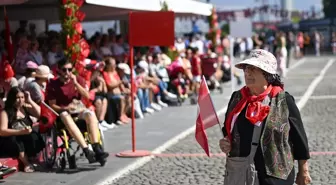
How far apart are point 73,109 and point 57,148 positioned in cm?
63

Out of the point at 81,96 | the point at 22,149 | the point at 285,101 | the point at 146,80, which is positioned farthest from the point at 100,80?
the point at 285,101

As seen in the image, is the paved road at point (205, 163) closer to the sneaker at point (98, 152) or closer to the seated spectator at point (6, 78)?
the sneaker at point (98, 152)

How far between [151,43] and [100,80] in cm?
366

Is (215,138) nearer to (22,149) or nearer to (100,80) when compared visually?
(100,80)

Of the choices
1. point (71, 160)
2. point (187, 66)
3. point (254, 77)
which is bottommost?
point (71, 160)

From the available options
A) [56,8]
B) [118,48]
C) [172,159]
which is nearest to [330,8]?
[118,48]

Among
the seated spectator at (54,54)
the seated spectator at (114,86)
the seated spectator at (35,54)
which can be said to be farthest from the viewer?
the seated spectator at (54,54)

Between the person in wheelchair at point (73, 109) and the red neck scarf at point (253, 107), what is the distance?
17.1ft

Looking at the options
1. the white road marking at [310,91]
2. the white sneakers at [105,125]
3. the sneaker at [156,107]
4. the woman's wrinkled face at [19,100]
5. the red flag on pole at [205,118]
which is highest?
the red flag on pole at [205,118]

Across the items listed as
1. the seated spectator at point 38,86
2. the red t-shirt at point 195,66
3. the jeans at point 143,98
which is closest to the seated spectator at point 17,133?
the seated spectator at point 38,86

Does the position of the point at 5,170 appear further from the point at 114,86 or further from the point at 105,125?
the point at 114,86

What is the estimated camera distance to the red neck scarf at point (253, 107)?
4.81 metres

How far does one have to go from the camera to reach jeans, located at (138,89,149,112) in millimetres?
16766

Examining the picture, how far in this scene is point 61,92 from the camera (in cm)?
1054
